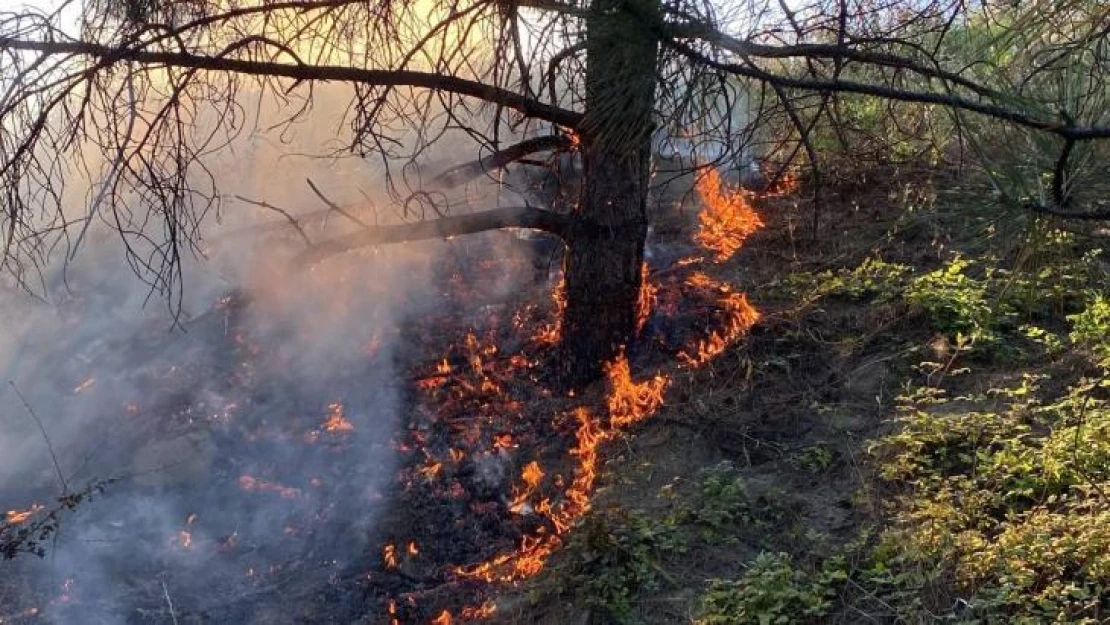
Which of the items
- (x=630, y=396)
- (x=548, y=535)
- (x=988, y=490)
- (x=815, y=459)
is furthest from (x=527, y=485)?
(x=988, y=490)

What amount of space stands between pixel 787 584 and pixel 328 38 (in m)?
3.32

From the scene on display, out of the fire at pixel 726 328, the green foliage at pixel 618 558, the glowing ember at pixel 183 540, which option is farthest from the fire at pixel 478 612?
the fire at pixel 726 328

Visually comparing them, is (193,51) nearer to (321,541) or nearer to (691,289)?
(321,541)

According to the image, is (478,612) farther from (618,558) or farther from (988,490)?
(988,490)

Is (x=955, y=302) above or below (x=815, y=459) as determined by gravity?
above

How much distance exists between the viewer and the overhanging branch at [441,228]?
5.85 metres

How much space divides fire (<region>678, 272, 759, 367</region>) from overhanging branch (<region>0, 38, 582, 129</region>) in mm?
2132

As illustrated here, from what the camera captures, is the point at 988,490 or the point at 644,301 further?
the point at 644,301

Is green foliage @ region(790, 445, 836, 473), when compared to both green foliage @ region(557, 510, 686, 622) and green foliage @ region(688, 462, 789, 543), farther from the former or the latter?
green foliage @ region(557, 510, 686, 622)

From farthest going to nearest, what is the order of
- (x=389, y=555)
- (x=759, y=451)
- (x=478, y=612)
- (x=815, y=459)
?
(x=389, y=555)
(x=759, y=451)
(x=815, y=459)
(x=478, y=612)

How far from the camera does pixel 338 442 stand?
644 cm

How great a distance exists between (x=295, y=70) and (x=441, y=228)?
1.62 meters

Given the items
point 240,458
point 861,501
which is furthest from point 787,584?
point 240,458

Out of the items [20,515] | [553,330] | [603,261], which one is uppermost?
[603,261]
